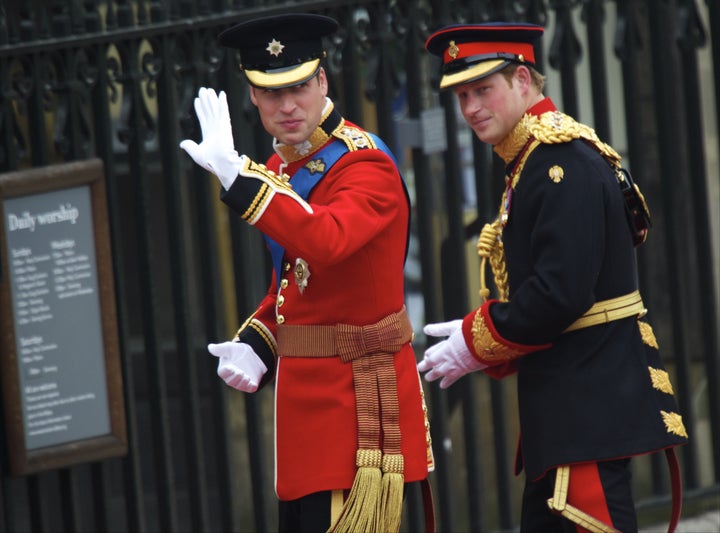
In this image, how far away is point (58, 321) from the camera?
474 centimetres

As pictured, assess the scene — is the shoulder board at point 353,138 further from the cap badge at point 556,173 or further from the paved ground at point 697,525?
the paved ground at point 697,525

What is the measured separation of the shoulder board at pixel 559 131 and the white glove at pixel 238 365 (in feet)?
3.13

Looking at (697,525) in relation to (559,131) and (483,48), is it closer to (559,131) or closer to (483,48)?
(559,131)

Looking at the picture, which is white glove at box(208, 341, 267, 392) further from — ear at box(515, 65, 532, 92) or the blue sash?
ear at box(515, 65, 532, 92)

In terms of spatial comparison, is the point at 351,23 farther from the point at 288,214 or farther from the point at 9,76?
the point at 288,214

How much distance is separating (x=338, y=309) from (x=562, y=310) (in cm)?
58

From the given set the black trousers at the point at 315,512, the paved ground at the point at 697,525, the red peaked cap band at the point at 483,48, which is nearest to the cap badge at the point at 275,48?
the red peaked cap band at the point at 483,48

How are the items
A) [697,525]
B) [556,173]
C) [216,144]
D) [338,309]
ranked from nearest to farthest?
[216,144] → [556,173] → [338,309] → [697,525]

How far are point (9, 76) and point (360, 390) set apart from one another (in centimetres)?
181

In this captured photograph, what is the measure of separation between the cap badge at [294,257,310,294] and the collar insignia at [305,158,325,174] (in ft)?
0.76

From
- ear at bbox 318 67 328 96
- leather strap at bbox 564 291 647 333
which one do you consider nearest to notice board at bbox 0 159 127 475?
ear at bbox 318 67 328 96

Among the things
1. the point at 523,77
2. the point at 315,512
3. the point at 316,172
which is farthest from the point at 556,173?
the point at 315,512

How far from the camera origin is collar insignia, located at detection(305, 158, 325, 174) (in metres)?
3.70

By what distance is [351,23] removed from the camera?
5.09m
